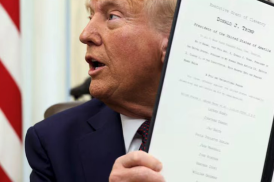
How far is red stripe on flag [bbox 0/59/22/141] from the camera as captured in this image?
2072mm

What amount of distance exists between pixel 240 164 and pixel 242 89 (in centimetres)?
19

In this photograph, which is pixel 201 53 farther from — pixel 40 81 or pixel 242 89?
pixel 40 81

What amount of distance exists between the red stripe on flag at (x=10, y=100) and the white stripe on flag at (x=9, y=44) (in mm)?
30

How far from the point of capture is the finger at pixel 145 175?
982 mm

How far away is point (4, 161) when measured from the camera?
2.04 m

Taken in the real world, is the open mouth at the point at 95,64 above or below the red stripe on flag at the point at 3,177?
above

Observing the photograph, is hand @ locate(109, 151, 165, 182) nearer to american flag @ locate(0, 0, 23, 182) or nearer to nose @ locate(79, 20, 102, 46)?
nose @ locate(79, 20, 102, 46)

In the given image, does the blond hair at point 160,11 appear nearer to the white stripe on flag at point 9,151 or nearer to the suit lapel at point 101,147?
the suit lapel at point 101,147

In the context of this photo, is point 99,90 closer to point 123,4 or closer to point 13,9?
point 123,4

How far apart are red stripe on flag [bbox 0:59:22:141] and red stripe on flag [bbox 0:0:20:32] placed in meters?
0.22

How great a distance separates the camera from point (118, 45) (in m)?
1.38

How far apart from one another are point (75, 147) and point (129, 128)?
7.8 inches

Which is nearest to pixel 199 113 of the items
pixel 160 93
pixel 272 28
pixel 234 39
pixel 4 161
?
pixel 160 93

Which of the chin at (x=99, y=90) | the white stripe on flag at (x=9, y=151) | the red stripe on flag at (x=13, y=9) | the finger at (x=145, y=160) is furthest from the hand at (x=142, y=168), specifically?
the red stripe on flag at (x=13, y=9)
